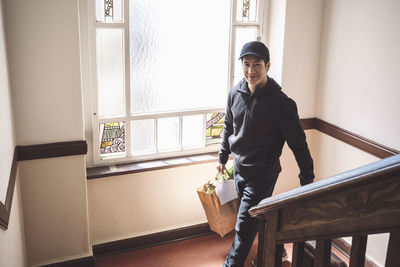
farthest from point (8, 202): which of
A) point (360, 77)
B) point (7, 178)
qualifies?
point (360, 77)

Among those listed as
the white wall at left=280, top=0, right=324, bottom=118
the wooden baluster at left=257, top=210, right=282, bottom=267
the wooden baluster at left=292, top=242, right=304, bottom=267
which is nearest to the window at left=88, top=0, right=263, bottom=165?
the white wall at left=280, top=0, right=324, bottom=118

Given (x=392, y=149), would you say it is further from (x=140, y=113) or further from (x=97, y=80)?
(x=97, y=80)

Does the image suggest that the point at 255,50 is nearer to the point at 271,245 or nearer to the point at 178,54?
the point at 178,54

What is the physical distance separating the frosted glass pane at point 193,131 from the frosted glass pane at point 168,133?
57mm

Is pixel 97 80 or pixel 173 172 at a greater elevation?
pixel 97 80

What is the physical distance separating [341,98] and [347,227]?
8.09ft

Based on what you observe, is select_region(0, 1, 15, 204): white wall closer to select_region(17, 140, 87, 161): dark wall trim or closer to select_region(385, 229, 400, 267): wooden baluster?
select_region(17, 140, 87, 161): dark wall trim

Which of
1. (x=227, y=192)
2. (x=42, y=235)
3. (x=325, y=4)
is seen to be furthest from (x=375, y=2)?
(x=42, y=235)

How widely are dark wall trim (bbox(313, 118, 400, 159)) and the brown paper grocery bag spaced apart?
37.2 inches

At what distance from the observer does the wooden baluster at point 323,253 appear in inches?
42.0

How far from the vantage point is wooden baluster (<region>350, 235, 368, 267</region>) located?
960 mm

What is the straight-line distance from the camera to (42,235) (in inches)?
112

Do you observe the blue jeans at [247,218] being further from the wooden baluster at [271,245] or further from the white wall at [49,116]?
the wooden baluster at [271,245]

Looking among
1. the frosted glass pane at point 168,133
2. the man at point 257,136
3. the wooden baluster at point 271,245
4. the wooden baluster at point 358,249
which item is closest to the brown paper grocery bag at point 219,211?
the man at point 257,136
